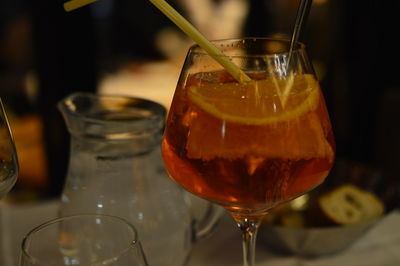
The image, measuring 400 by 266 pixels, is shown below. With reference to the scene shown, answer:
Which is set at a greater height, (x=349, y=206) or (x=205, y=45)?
A: (x=205, y=45)

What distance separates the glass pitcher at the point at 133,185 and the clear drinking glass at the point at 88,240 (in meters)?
0.06

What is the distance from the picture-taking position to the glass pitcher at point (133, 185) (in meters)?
0.59

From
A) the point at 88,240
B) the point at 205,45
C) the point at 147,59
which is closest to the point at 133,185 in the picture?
the point at 88,240

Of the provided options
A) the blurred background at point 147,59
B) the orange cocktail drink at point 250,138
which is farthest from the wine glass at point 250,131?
the blurred background at point 147,59

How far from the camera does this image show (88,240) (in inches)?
20.8

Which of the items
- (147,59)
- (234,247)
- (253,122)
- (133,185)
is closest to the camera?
(253,122)

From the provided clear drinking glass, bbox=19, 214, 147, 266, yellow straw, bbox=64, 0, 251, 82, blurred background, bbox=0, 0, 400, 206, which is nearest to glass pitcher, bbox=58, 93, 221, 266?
clear drinking glass, bbox=19, 214, 147, 266

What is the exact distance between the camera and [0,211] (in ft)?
2.80

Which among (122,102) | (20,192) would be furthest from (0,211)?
(20,192)

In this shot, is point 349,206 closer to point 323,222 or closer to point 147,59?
point 323,222

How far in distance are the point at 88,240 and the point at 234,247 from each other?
0.29m

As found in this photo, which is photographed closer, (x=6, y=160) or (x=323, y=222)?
(x=6, y=160)

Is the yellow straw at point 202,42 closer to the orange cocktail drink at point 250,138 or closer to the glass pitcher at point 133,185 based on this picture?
the orange cocktail drink at point 250,138

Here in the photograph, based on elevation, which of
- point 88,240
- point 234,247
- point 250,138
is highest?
point 250,138
